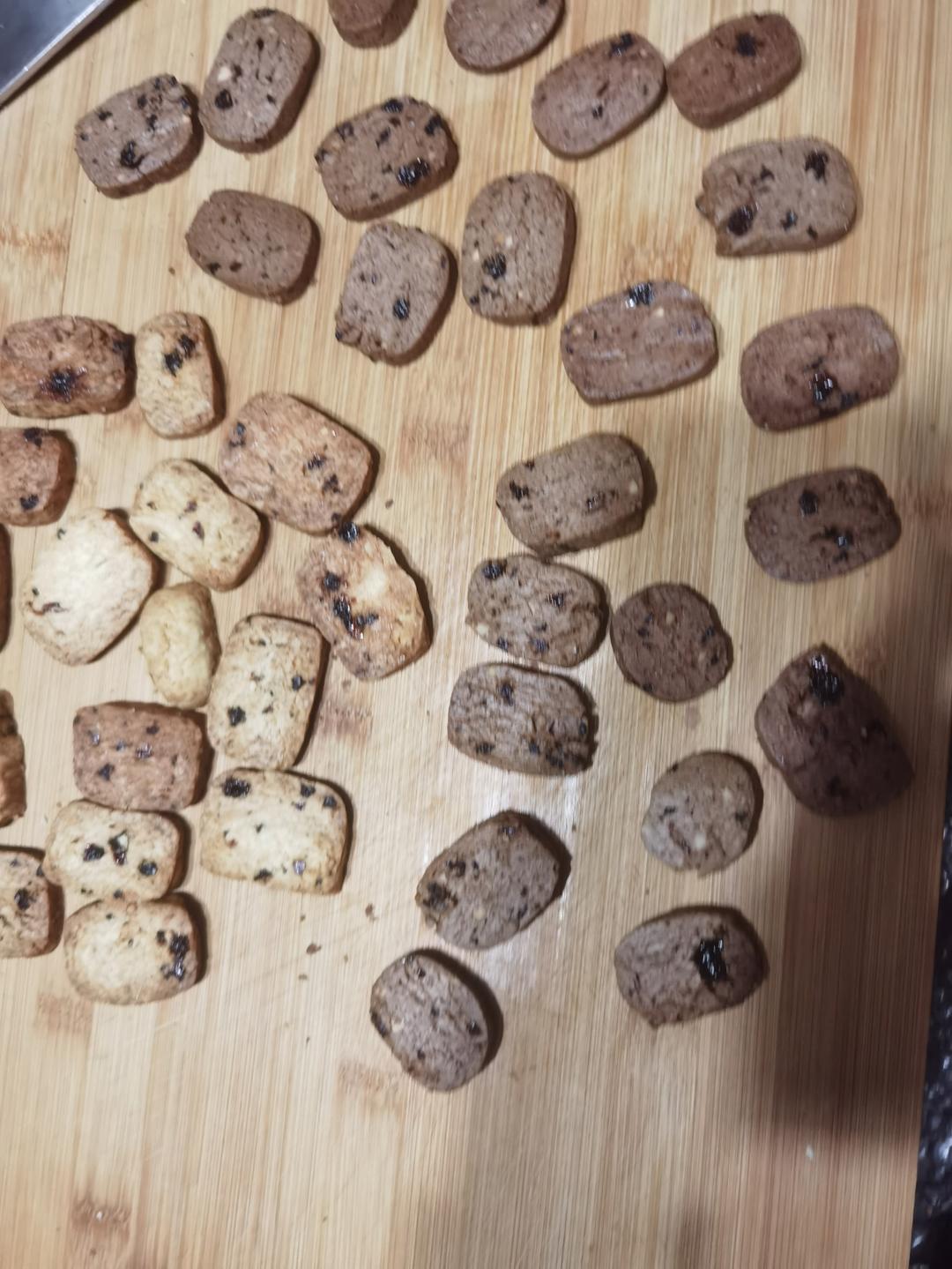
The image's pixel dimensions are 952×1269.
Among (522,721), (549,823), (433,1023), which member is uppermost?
(522,721)

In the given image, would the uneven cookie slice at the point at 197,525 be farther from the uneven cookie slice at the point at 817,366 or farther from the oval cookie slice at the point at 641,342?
the uneven cookie slice at the point at 817,366

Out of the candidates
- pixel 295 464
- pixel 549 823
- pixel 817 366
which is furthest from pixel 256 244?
pixel 549 823

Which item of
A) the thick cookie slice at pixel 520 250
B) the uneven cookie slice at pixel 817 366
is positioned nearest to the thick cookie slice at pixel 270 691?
the thick cookie slice at pixel 520 250

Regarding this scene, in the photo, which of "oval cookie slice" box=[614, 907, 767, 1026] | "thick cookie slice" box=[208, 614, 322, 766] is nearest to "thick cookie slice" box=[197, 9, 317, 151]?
"thick cookie slice" box=[208, 614, 322, 766]

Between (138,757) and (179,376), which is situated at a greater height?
(179,376)

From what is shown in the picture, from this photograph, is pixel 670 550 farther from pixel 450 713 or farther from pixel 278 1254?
pixel 278 1254

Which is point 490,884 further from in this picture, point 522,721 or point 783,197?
point 783,197

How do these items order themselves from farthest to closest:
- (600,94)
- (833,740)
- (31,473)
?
(31,473) → (600,94) → (833,740)

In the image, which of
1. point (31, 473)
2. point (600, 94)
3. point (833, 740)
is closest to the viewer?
point (833, 740)
